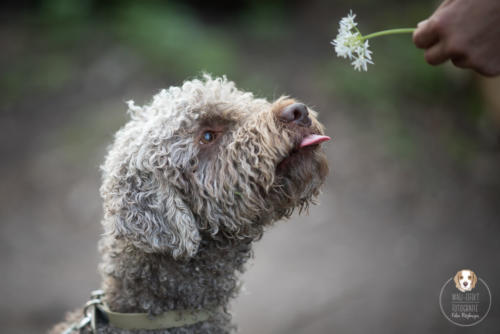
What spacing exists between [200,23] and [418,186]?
5.68 metres

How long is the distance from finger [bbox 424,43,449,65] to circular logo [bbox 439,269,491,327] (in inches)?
95.1

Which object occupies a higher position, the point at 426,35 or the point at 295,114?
the point at 295,114

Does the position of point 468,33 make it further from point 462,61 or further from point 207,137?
point 207,137

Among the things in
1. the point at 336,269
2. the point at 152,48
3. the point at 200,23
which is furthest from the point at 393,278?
the point at 200,23

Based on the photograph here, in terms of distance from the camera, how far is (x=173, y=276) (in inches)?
102

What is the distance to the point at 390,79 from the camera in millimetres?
7398

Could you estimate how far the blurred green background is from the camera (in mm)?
5195

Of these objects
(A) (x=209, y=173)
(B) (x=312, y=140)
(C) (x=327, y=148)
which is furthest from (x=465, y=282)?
(C) (x=327, y=148)

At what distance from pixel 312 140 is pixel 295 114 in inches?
6.9

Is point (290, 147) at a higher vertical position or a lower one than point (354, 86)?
lower

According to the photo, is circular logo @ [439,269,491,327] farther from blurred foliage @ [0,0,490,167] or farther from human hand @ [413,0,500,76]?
blurred foliage @ [0,0,490,167]

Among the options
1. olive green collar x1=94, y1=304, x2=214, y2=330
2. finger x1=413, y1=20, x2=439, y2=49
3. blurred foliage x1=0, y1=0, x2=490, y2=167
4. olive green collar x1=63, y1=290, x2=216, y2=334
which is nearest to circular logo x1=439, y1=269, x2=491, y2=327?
olive green collar x1=63, y1=290, x2=216, y2=334

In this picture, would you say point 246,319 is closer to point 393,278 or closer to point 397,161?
point 393,278

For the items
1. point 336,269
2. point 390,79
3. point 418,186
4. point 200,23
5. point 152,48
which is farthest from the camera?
point 200,23
